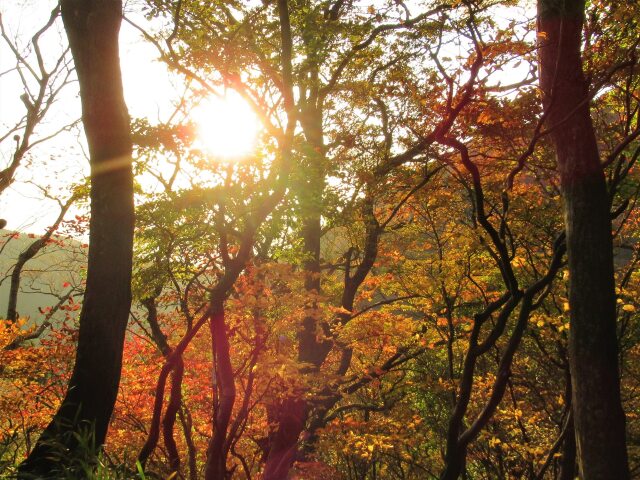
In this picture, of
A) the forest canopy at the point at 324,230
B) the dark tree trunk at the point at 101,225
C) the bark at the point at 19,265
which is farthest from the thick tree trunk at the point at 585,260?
the bark at the point at 19,265

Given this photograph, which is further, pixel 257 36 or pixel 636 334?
pixel 636 334

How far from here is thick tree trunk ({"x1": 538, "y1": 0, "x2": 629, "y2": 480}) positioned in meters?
4.06

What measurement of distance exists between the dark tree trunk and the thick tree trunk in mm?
3974

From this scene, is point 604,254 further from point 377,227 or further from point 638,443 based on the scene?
point 638,443

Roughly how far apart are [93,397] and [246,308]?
3478 millimetres

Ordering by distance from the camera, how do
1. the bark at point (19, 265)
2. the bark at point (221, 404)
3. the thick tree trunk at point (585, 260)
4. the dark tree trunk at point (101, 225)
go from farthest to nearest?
1. the bark at point (19, 265)
2. the bark at point (221, 404)
3. the thick tree trunk at point (585, 260)
4. the dark tree trunk at point (101, 225)

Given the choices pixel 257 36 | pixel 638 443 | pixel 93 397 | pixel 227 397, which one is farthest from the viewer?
pixel 638 443

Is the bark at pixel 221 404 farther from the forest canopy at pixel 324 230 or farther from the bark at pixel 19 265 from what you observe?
the bark at pixel 19 265

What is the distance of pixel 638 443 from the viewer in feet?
39.5

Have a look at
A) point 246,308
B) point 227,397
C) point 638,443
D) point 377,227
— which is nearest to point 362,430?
point 377,227

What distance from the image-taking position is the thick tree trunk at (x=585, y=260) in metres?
4.06

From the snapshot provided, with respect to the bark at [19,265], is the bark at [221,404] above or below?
below

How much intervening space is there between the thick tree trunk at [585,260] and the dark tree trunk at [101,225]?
13.0 feet

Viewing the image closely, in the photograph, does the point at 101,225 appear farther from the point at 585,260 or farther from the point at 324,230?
the point at 324,230
